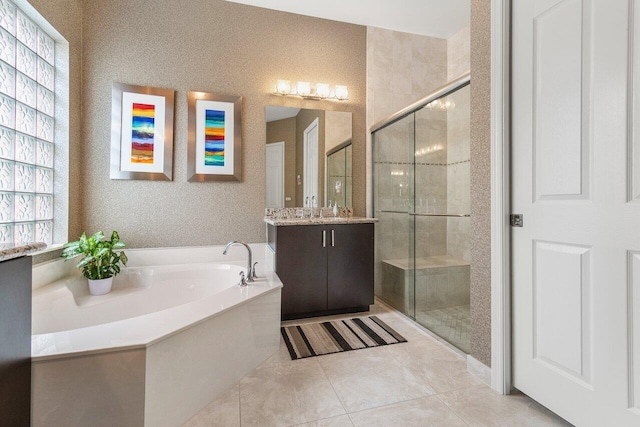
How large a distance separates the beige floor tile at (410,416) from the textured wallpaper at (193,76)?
190cm

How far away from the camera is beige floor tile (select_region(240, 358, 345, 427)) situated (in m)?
1.40

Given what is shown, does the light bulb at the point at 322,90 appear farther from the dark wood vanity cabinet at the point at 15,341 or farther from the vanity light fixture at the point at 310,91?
the dark wood vanity cabinet at the point at 15,341

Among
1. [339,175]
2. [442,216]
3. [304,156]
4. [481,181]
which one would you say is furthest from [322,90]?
[481,181]

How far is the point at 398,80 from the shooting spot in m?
3.36

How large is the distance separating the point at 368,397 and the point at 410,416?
227mm

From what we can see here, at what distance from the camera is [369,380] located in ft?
5.55

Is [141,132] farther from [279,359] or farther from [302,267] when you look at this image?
[279,359]

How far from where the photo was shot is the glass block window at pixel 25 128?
1.83m
